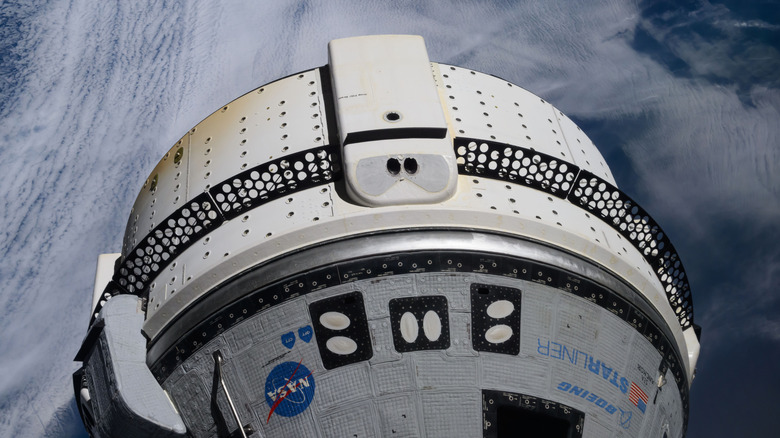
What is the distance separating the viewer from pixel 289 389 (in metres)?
8.08

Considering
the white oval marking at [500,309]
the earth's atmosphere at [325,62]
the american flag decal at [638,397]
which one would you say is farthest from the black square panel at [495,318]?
the earth's atmosphere at [325,62]

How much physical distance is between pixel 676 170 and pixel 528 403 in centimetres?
1738

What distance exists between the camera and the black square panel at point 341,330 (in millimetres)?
8109

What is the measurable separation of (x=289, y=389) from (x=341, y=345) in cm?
71

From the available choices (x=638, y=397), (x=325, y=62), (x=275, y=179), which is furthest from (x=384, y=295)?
(x=325, y=62)

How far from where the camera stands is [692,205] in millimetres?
23203

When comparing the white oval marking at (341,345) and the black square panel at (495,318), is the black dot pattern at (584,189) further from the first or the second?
the white oval marking at (341,345)

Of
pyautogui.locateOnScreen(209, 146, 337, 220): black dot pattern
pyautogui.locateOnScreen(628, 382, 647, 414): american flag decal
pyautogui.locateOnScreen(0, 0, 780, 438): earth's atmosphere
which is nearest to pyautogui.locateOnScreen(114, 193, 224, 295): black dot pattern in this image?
pyautogui.locateOnScreen(209, 146, 337, 220): black dot pattern

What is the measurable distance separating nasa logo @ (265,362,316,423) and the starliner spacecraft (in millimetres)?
21

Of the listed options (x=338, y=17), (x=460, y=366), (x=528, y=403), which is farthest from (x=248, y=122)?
(x=338, y=17)

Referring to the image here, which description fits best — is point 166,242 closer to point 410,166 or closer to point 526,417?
point 410,166

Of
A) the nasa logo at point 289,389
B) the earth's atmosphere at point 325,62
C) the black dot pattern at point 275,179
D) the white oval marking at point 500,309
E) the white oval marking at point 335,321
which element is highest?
the earth's atmosphere at point 325,62

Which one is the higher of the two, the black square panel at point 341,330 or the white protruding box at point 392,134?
the white protruding box at point 392,134

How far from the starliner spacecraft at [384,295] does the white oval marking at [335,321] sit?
2 centimetres
